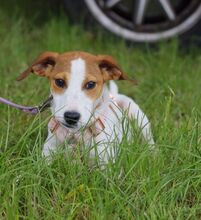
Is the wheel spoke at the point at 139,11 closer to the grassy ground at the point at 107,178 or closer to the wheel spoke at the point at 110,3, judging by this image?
the wheel spoke at the point at 110,3

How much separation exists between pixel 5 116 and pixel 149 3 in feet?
5.26

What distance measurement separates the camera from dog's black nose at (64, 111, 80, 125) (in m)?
3.13

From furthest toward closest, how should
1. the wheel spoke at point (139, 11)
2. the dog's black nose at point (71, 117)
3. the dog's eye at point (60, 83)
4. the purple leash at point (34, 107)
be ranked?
the wheel spoke at point (139, 11)
the purple leash at point (34, 107)
the dog's eye at point (60, 83)
the dog's black nose at point (71, 117)

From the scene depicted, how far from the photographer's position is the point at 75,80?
3.23 m

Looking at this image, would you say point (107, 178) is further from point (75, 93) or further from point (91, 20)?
point (91, 20)

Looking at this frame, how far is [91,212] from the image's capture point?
2.94 m

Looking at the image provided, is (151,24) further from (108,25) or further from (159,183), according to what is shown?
(159,183)

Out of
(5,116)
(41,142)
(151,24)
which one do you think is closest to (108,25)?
(151,24)

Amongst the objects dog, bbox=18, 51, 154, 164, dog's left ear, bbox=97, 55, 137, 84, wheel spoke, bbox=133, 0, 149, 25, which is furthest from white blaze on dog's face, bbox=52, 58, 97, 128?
wheel spoke, bbox=133, 0, 149, 25

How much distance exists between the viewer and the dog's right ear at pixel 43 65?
3355mm

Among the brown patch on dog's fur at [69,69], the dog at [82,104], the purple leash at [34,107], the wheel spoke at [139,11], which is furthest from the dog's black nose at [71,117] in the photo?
the wheel spoke at [139,11]

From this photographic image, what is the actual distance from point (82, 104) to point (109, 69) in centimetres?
31

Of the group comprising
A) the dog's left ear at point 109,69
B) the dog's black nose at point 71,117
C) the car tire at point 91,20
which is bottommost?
the dog's black nose at point 71,117

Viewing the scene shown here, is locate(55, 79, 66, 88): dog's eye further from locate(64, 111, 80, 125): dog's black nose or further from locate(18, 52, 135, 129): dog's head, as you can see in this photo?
locate(64, 111, 80, 125): dog's black nose
